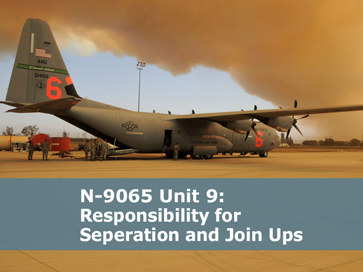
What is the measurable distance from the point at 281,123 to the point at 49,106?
15.7 m

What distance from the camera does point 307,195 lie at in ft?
26.6

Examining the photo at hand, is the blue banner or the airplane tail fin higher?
the airplane tail fin

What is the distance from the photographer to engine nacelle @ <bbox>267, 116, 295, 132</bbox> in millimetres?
22039

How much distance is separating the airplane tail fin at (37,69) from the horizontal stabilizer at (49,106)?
0.27 m

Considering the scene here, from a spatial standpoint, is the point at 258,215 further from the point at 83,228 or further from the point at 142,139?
the point at 142,139

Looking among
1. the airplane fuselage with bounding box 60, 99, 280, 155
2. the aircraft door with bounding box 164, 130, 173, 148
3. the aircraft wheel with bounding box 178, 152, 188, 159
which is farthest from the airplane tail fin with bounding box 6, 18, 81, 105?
the aircraft wheel with bounding box 178, 152, 188, 159

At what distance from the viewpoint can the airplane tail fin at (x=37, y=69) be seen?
1770cm

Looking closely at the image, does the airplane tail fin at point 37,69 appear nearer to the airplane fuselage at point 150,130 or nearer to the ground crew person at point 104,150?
the airplane fuselage at point 150,130

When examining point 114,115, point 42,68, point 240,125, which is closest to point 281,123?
point 240,125

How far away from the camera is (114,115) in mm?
20406

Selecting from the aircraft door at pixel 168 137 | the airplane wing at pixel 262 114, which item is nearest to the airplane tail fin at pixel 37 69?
the aircraft door at pixel 168 137

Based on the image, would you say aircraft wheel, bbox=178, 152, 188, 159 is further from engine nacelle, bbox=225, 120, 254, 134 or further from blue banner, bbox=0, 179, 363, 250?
blue banner, bbox=0, 179, 363, 250
